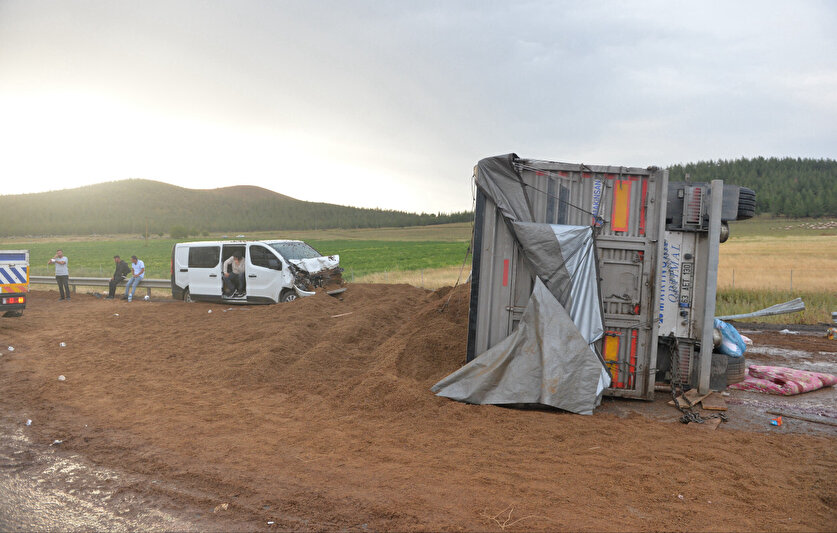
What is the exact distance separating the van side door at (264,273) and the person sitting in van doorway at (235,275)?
24cm

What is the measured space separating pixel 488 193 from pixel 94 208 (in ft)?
463

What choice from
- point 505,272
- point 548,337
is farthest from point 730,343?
point 505,272

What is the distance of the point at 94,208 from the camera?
12762 cm

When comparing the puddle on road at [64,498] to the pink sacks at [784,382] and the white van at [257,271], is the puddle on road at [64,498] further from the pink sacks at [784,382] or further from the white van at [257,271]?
the white van at [257,271]

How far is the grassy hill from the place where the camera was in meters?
107

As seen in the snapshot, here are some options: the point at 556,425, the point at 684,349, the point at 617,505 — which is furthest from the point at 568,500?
the point at 684,349

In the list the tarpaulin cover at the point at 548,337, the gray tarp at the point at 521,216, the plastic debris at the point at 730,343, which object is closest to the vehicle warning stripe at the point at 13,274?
the tarpaulin cover at the point at 548,337

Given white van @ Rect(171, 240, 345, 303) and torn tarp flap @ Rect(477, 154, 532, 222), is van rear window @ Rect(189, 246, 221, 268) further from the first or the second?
torn tarp flap @ Rect(477, 154, 532, 222)

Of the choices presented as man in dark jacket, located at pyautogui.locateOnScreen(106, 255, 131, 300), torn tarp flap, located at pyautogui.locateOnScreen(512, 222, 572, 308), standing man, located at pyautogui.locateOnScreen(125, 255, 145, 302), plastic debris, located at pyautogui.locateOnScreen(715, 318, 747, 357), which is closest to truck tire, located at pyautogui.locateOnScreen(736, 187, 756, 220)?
plastic debris, located at pyautogui.locateOnScreen(715, 318, 747, 357)

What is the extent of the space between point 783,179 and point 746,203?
14682 cm

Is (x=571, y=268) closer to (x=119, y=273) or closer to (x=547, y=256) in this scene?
(x=547, y=256)

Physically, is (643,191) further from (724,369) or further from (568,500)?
(568,500)

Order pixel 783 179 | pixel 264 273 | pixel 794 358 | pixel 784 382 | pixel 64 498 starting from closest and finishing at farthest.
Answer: pixel 64 498
pixel 784 382
pixel 794 358
pixel 264 273
pixel 783 179

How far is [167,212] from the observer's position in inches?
5290
